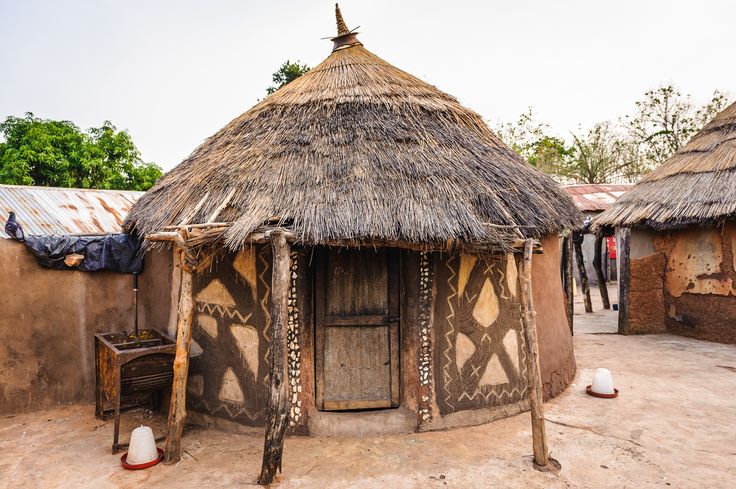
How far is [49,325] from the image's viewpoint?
19.0 ft

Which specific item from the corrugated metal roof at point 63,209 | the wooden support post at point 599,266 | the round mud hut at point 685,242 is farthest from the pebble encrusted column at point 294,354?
the wooden support post at point 599,266

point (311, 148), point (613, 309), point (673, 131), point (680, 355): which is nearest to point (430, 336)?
point (311, 148)

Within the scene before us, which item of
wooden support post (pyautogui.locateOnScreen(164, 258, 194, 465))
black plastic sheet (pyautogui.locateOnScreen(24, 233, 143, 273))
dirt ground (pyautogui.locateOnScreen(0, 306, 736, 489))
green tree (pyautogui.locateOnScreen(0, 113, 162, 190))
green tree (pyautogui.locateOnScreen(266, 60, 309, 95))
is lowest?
dirt ground (pyautogui.locateOnScreen(0, 306, 736, 489))

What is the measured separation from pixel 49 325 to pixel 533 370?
18.8 feet

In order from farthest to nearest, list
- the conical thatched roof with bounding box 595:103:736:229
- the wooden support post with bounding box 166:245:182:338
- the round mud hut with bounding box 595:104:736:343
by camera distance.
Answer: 1. the round mud hut with bounding box 595:104:736:343
2. the conical thatched roof with bounding box 595:103:736:229
3. the wooden support post with bounding box 166:245:182:338

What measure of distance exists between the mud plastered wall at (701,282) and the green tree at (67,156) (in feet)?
53.2

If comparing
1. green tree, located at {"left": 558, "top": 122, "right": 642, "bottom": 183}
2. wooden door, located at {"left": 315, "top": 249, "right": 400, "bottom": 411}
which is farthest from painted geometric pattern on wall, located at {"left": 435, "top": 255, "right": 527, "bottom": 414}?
green tree, located at {"left": 558, "top": 122, "right": 642, "bottom": 183}

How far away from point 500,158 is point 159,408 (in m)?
5.18

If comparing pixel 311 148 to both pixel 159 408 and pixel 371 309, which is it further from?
pixel 159 408

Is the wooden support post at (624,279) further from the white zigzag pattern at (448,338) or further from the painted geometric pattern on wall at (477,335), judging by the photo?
the white zigzag pattern at (448,338)

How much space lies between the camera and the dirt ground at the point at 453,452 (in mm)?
3836

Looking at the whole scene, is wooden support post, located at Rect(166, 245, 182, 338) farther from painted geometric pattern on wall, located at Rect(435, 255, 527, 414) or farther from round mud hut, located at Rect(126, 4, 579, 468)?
painted geometric pattern on wall, located at Rect(435, 255, 527, 414)

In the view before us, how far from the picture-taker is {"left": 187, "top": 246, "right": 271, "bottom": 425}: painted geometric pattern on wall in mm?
4719

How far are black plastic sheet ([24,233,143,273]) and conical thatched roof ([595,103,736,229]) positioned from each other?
28.4ft
